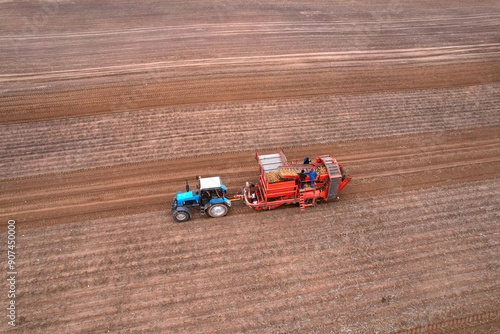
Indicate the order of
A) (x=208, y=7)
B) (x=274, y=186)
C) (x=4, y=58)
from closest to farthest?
(x=274, y=186) < (x=4, y=58) < (x=208, y=7)

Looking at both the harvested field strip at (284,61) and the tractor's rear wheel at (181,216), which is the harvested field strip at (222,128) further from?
the harvested field strip at (284,61)

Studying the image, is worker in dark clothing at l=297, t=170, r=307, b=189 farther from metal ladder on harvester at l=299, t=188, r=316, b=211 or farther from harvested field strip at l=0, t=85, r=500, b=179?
harvested field strip at l=0, t=85, r=500, b=179

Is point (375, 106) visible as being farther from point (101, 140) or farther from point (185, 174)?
point (101, 140)

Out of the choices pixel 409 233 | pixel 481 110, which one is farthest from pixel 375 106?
pixel 409 233

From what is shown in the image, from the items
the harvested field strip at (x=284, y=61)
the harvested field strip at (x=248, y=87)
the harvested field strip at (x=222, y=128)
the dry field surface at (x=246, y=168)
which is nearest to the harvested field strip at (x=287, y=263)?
the dry field surface at (x=246, y=168)

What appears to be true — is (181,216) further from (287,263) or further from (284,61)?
(284,61)

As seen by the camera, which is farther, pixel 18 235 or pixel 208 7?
pixel 208 7

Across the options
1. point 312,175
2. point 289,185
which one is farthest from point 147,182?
point 312,175
